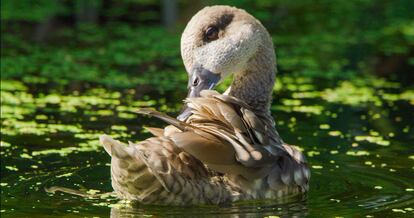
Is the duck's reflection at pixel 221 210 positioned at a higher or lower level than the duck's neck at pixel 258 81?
lower

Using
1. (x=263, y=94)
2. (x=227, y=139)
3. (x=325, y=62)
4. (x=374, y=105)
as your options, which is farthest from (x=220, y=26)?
(x=325, y=62)

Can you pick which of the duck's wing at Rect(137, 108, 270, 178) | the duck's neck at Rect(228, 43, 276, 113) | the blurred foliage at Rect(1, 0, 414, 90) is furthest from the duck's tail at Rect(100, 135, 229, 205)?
the blurred foliage at Rect(1, 0, 414, 90)

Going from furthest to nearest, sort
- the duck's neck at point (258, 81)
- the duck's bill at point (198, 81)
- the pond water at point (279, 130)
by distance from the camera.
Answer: the duck's neck at point (258, 81) → the duck's bill at point (198, 81) → the pond water at point (279, 130)

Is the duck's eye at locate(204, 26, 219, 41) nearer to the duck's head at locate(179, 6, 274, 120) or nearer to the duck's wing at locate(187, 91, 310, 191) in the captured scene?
the duck's head at locate(179, 6, 274, 120)

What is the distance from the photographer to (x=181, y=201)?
21.7 ft

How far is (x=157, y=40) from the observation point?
14.6m

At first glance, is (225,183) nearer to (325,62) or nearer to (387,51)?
(325,62)

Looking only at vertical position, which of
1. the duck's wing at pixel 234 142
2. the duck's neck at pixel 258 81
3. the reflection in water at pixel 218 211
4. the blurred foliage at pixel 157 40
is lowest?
the reflection in water at pixel 218 211

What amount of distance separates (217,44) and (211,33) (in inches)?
3.5

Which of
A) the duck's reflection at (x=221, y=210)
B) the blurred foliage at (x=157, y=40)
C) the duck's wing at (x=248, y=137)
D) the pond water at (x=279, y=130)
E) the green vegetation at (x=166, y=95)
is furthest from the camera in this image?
the blurred foliage at (x=157, y=40)

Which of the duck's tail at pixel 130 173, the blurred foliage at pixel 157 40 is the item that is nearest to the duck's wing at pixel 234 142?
the duck's tail at pixel 130 173

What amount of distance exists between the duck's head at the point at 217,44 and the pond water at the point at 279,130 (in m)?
0.96

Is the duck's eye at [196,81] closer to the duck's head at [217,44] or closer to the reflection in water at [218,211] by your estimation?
the duck's head at [217,44]

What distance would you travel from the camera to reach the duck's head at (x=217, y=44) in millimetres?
7258
